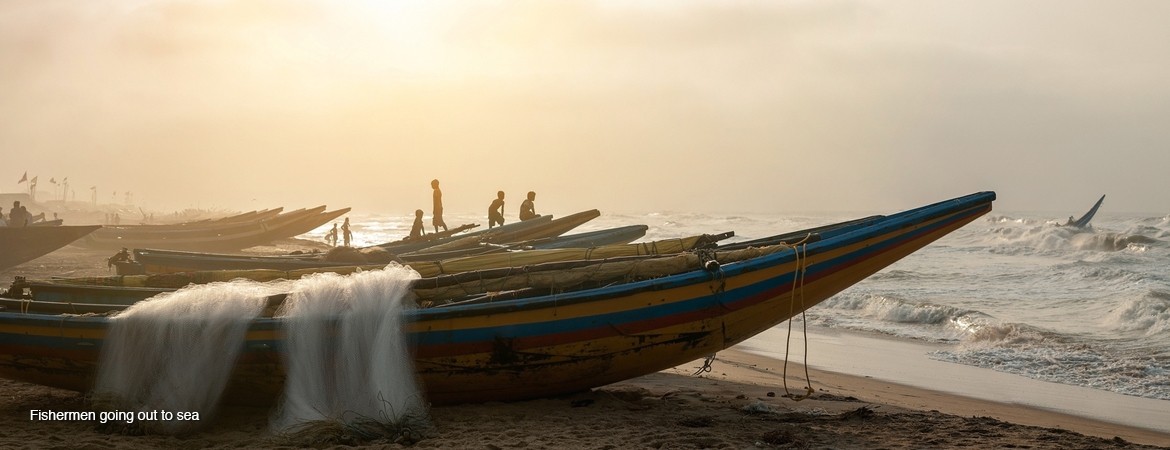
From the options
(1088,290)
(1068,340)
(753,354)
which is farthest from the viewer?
(1088,290)

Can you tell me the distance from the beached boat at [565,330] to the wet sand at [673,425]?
28cm

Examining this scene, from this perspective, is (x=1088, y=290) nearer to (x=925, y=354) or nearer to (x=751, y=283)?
(x=925, y=354)

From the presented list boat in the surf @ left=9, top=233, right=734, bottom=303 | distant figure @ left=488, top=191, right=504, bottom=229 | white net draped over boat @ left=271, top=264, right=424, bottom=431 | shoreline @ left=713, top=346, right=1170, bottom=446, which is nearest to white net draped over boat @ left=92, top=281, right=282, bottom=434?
white net draped over boat @ left=271, top=264, right=424, bottom=431

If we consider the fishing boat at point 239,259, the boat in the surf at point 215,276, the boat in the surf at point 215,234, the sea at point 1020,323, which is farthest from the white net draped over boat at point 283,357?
the boat in the surf at point 215,234

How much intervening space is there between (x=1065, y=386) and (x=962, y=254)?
2829cm

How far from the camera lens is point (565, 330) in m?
6.90

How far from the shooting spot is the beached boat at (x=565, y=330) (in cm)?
682

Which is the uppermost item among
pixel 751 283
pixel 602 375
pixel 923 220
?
pixel 923 220

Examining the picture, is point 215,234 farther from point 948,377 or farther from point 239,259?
point 948,377

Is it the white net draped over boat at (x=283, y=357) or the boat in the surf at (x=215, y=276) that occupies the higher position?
the boat in the surf at (x=215, y=276)

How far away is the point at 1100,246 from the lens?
139ft

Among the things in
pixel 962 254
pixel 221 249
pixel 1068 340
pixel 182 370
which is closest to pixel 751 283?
pixel 182 370

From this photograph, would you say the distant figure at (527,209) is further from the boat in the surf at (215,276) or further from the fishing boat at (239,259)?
the boat in the surf at (215,276)

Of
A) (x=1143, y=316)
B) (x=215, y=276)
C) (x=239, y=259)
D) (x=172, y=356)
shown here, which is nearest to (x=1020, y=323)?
(x=1143, y=316)
